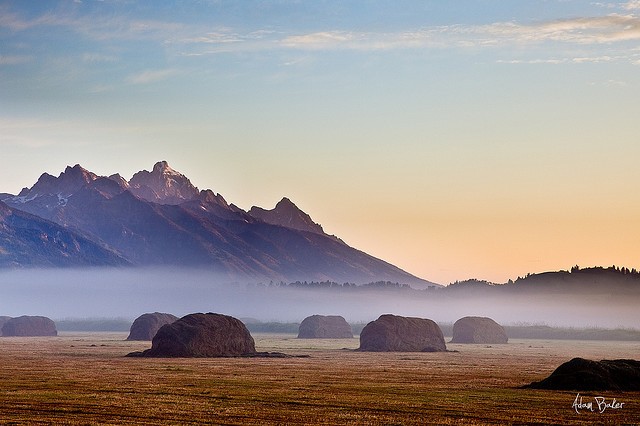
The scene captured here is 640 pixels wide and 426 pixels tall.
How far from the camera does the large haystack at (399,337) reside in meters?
168

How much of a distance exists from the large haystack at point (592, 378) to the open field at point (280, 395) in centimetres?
281

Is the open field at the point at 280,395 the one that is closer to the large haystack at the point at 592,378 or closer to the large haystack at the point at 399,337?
the large haystack at the point at 592,378

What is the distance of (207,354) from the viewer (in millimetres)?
135750

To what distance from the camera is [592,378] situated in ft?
272

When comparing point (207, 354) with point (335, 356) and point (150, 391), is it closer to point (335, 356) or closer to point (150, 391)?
point (335, 356)

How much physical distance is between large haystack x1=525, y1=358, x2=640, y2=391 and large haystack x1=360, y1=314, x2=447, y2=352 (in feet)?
273

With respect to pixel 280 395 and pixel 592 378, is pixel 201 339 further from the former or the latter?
pixel 592 378
